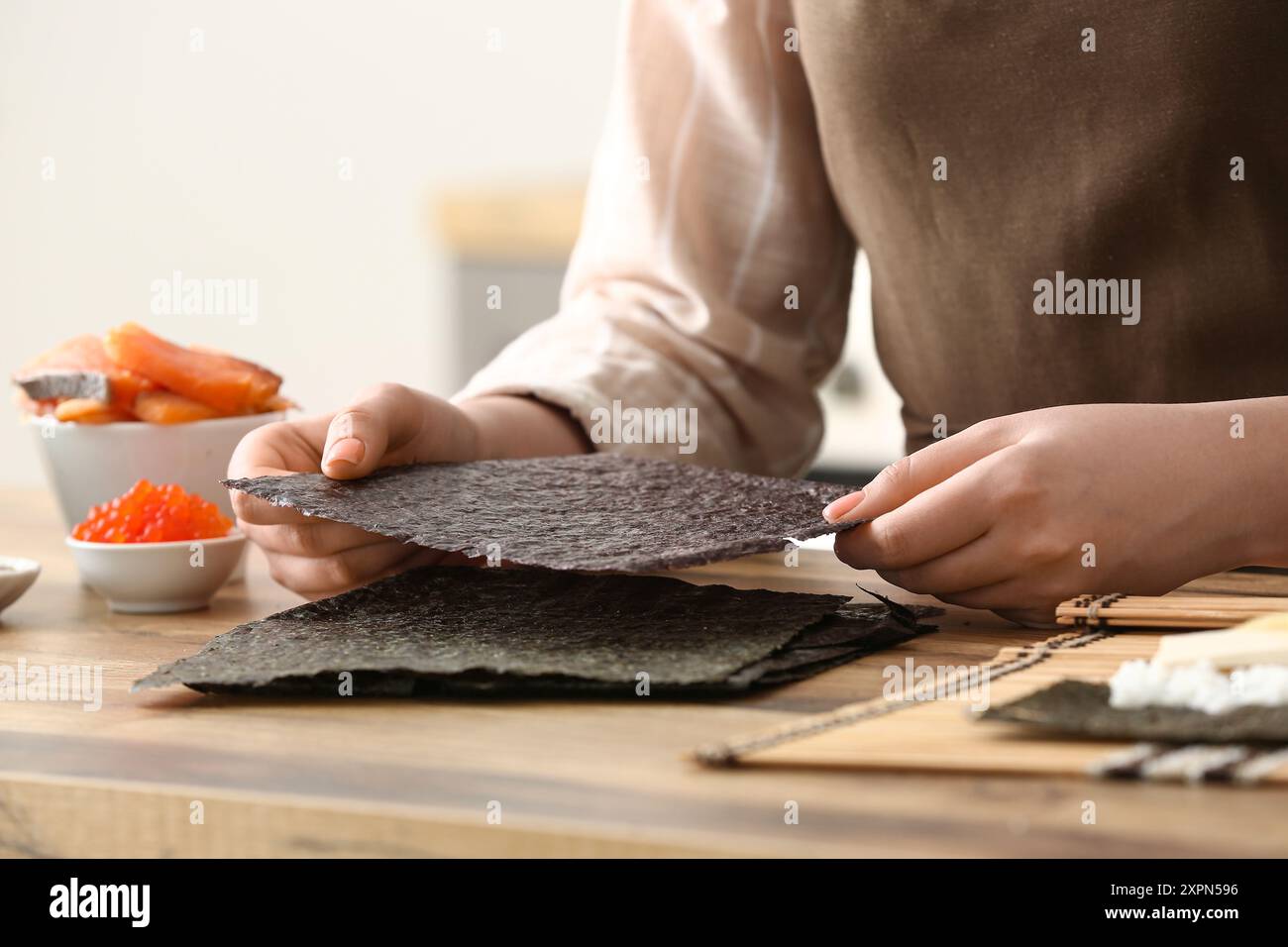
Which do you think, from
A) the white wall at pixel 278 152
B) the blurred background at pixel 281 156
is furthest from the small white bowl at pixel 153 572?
the white wall at pixel 278 152

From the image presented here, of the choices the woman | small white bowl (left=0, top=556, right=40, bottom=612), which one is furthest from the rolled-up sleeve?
small white bowl (left=0, top=556, right=40, bottom=612)

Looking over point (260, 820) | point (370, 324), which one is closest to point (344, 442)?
point (260, 820)

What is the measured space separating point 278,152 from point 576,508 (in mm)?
3289

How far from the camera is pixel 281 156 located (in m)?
3.79

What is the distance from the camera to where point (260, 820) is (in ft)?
1.54

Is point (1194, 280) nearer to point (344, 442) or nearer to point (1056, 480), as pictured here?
point (1056, 480)

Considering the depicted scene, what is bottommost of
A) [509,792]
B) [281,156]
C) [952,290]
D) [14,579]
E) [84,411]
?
[509,792]

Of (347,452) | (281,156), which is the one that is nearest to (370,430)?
(347,452)

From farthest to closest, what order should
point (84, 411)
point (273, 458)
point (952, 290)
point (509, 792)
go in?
point (952, 290)
point (84, 411)
point (273, 458)
point (509, 792)

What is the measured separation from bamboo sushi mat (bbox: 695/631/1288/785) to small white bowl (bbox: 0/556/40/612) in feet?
1.78

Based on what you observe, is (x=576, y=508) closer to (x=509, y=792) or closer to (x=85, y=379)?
(x=509, y=792)

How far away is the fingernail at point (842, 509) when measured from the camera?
0.71m

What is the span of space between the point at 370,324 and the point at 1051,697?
3.35 meters

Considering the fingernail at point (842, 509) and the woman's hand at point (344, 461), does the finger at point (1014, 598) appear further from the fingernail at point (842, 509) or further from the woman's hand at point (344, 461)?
the woman's hand at point (344, 461)
